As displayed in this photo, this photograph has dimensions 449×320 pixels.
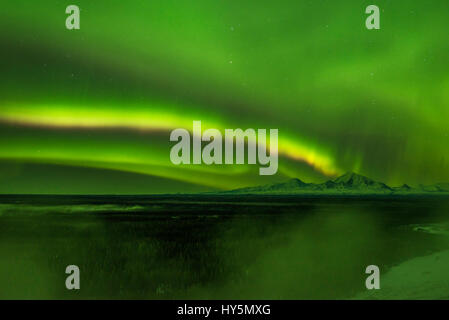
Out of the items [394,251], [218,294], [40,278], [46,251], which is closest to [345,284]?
[218,294]

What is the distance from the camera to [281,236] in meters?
31.3

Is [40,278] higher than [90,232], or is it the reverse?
[90,232]

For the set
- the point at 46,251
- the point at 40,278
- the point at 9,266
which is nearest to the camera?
the point at 40,278

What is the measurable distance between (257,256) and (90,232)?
1750 cm

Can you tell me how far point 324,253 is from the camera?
22.6 m

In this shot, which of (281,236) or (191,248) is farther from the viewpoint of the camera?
(281,236)

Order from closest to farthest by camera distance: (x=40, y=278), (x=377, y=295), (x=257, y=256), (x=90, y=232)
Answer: (x=377, y=295), (x=40, y=278), (x=257, y=256), (x=90, y=232)
